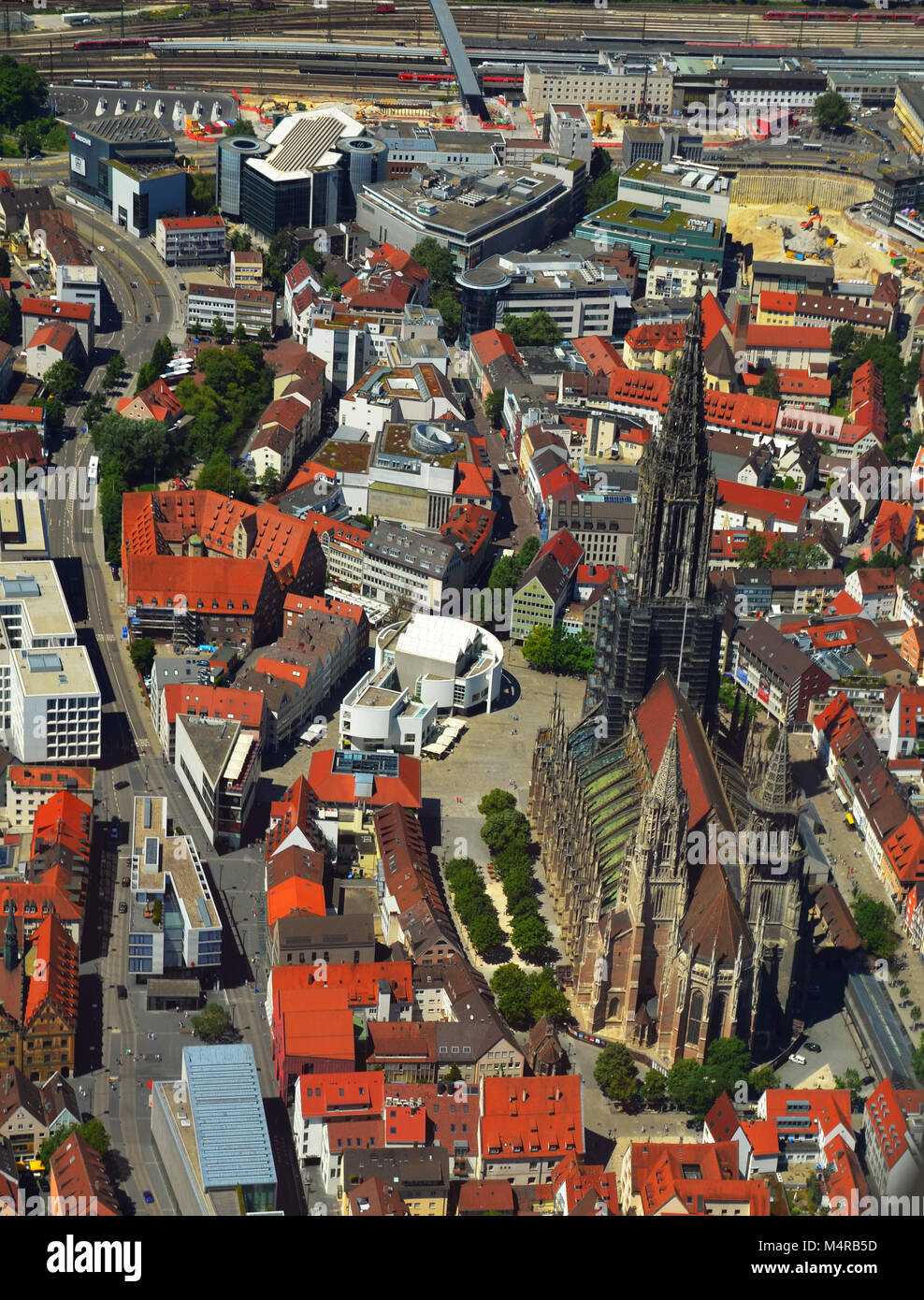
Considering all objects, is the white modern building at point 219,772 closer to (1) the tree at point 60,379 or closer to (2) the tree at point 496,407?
(1) the tree at point 60,379

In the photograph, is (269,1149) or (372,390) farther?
(372,390)

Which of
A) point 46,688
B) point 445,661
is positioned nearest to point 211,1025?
point 46,688

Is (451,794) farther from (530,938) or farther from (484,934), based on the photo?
(530,938)

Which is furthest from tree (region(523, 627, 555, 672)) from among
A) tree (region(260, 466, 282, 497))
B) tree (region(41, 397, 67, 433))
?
tree (region(41, 397, 67, 433))

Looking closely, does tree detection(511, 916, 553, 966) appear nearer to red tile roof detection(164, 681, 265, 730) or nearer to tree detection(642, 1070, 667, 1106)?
tree detection(642, 1070, 667, 1106)

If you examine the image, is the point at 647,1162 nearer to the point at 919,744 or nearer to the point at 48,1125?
the point at 48,1125

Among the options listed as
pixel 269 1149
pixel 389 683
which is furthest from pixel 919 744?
pixel 269 1149
